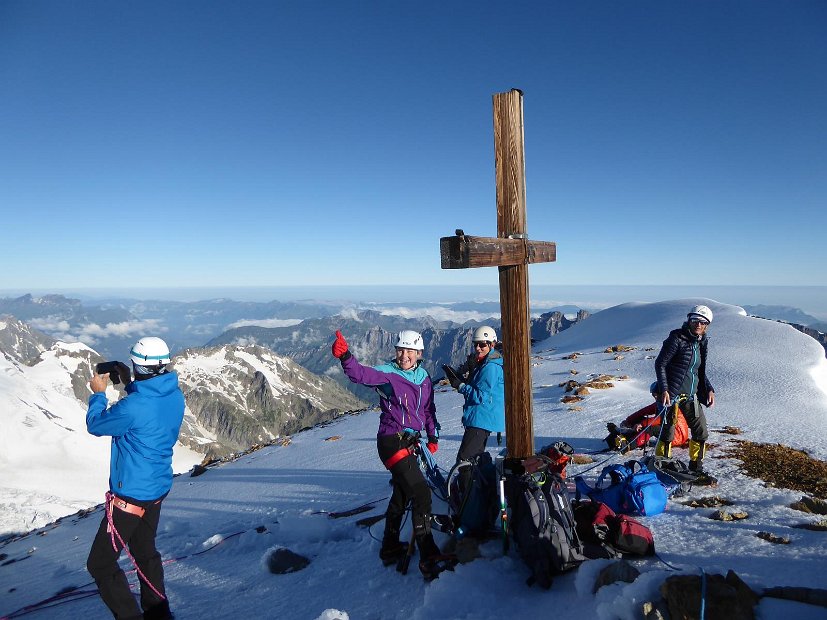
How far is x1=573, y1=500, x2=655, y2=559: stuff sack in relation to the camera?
5035 millimetres

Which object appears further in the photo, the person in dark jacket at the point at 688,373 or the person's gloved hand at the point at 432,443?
the person in dark jacket at the point at 688,373

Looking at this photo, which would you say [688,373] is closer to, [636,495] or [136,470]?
[636,495]

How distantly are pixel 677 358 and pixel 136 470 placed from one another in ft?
28.8

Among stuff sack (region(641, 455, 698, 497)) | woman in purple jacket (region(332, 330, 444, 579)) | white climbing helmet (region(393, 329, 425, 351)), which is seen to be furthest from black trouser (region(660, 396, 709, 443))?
white climbing helmet (region(393, 329, 425, 351))

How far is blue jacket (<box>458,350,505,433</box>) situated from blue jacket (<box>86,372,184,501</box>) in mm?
4040

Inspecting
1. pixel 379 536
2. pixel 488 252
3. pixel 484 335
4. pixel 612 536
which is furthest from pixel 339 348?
pixel 612 536

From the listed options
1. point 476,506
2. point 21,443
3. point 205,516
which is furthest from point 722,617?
point 21,443

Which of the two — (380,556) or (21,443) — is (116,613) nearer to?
(380,556)

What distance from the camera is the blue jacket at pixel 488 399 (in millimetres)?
6812

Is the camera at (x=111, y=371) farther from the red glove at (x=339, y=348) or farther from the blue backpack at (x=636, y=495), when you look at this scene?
the blue backpack at (x=636, y=495)

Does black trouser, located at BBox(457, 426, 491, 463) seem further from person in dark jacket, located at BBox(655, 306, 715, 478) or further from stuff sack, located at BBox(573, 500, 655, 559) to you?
person in dark jacket, located at BBox(655, 306, 715, 478)

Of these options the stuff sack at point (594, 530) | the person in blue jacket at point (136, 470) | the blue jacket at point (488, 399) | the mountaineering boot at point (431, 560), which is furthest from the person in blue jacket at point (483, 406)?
the person in blue jacket at point (136, 470)

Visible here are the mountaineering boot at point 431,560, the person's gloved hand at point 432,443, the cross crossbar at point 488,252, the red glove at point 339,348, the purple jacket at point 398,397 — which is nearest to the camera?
the cross crossbar at point 488,252

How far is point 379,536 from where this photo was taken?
6.87 meters
